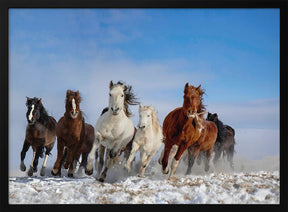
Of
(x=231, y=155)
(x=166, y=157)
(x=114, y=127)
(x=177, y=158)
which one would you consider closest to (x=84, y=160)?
(x=114, y=127)

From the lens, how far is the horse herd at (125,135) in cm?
468

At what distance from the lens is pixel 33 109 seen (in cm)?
463

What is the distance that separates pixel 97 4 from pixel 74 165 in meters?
1.65

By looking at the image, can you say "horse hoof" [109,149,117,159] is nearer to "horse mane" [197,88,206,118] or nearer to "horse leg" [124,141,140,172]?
"horse leg" [124,141,140,172]

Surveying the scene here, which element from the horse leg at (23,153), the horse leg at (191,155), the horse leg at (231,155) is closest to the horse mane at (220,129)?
the horse leg at (231,155)

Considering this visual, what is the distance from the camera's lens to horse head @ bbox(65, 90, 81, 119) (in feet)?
15.2

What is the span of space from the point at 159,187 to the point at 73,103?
119 cm

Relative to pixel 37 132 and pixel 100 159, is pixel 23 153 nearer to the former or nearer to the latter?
pixel 37 132

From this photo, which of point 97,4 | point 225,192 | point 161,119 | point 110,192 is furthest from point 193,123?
point 97,4

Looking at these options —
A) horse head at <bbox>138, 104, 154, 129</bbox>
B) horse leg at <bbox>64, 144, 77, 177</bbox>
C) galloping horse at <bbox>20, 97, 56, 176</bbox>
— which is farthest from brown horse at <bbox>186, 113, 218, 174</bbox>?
galloping horse at <bbox>20, 97, 56, 176</bbox>

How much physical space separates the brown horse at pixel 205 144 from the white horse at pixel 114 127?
0.65m

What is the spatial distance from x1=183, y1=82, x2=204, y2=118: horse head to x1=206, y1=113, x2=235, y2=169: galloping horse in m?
0.16
